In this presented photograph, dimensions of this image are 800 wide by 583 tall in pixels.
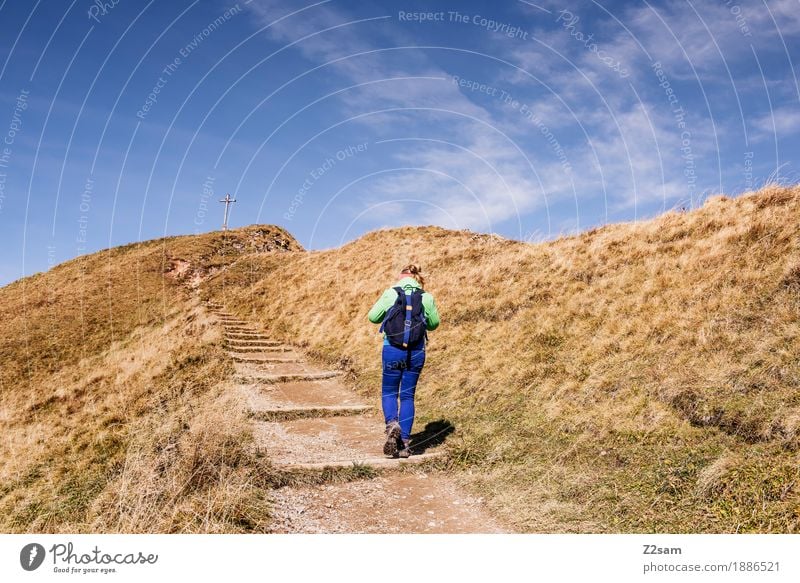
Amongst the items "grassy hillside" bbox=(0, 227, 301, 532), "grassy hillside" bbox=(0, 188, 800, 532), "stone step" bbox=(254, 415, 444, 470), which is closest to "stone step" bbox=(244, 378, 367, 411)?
"grassy hillside" bbox=(0, 188, 800, 532)

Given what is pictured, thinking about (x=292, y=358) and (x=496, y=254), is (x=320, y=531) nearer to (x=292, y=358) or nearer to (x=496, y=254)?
(x=292, y=358)

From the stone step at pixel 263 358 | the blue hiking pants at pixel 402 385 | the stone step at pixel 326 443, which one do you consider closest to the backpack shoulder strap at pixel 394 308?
the blue hiking pants at pixel 402 385

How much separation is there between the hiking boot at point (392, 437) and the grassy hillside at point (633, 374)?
88 cm

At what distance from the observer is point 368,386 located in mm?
11836

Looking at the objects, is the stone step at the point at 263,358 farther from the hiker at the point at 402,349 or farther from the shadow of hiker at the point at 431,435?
the hiker at the point at 402,349

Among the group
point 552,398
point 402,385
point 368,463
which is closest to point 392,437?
point 368,463

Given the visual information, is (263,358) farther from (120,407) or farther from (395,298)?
(395,298)

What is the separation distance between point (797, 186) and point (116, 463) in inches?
620

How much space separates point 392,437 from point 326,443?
5.52 ft

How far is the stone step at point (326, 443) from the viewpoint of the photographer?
6.77 meters

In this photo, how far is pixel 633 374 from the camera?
7.56 meters

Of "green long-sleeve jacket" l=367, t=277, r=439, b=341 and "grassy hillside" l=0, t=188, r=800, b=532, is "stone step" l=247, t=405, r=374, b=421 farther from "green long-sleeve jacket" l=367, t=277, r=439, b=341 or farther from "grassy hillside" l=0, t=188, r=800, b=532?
"green long-sleeve jacket" l=367, t=277, r=439, b=341

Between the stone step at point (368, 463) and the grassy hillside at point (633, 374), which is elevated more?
the grassy hillside at point (633, 374)
